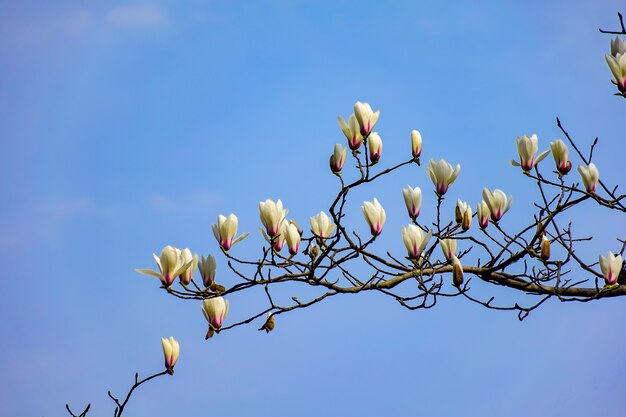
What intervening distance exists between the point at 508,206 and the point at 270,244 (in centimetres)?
107

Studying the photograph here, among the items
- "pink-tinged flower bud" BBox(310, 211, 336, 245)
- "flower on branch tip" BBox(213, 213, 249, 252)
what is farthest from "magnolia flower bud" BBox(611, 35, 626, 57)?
"flower on branch tip" BBox(213, 213, 249, 252)

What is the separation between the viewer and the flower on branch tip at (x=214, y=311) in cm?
307

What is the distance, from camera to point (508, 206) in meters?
3.37

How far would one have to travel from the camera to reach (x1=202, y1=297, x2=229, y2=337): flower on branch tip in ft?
10.1

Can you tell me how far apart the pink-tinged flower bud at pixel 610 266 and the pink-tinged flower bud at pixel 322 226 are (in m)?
1.12

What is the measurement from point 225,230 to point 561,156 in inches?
58.4

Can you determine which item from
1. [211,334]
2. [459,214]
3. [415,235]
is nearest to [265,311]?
[211,334]

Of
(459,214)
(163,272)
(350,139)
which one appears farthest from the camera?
(459,214)

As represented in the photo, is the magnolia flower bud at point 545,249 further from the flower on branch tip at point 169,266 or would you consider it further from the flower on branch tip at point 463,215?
the flower on branch tip at point 169,266

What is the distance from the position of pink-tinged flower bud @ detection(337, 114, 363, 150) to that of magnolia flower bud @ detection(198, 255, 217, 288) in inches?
28.6

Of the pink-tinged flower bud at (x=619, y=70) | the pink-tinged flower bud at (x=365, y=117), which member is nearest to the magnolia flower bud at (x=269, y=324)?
the pink-tinged flower bud at (x=365, y=117)

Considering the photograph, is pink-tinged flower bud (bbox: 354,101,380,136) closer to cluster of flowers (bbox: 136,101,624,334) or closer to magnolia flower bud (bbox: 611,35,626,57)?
cluster of flowers (bbox: 136,101,624,334)

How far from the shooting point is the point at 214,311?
3076 mm

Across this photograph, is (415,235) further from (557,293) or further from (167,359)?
(167,359)
